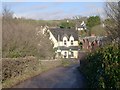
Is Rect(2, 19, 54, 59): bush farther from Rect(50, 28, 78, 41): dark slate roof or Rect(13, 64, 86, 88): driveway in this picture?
Rect(50, 28, 78, 41): dark slate roof

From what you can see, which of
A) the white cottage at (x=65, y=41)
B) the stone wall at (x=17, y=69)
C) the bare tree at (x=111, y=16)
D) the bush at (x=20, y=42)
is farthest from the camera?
the white cottage at (x=65, y=41)

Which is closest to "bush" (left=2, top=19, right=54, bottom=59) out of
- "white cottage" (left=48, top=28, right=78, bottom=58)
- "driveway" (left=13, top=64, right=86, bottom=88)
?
"driveway" (left=13, top=64, right=86, bottom=88)

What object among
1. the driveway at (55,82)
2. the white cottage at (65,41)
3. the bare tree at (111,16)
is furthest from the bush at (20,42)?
the white cottage at (65,41)

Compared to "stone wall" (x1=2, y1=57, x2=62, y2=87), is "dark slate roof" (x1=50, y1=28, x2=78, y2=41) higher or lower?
higher

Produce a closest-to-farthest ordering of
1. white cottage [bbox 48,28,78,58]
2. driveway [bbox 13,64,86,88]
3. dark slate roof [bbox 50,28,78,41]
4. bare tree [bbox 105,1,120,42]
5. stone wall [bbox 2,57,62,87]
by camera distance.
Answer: driveway [bbox 13,64,86,88]
stone wall [bbox 2,57,62,87]
bare tree [bbox 105,1,120,42]
white cottage [bbox 48,28,78,58]
dark slate roof [bbox 50,28,78,41]

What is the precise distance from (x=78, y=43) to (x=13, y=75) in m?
31.9

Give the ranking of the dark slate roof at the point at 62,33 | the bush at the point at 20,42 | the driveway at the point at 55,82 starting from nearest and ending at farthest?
the driveway at the point at 55,82
the bush at the point at 20,42
the dark slate roof at the point at 62,33

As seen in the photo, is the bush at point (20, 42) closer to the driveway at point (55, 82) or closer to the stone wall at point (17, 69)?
the stone wall at point (17, 69)

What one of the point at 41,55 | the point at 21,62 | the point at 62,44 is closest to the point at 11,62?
the point at 21,62

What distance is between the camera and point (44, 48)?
30844 millimetres

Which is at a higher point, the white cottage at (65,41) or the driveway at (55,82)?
the white cottage at (65,41)

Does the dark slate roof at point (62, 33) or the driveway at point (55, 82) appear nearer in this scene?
the driveway at point (55, 82)

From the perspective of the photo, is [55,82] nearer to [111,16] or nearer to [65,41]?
[111,16]

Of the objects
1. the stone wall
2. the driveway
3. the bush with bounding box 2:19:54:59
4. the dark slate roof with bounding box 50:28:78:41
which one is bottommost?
the driveway
